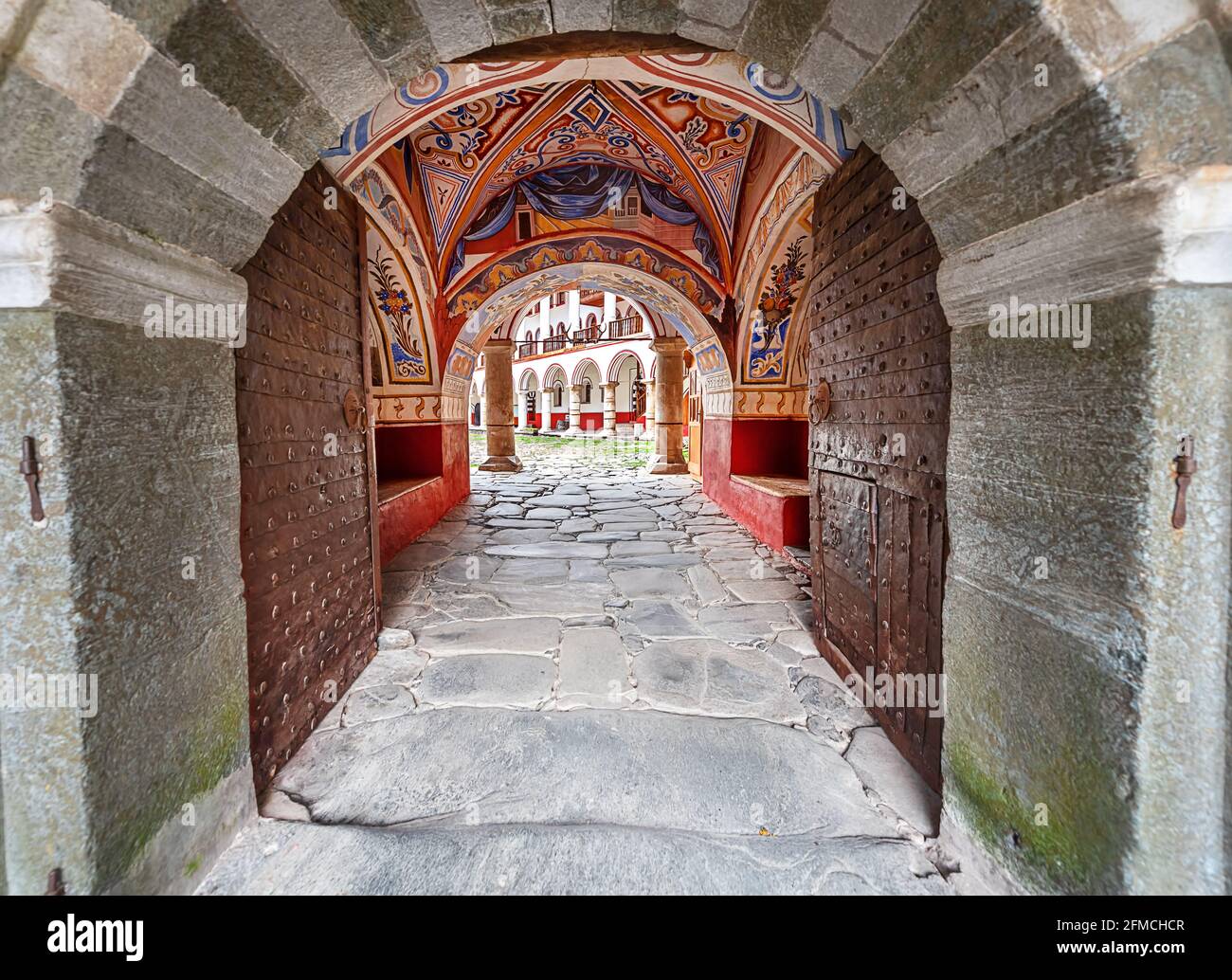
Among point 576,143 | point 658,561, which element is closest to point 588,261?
point 576,143

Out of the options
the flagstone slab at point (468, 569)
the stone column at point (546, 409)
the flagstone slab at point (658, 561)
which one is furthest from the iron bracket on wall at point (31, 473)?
the stone column at point (546, 409)

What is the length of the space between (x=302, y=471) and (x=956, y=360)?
2325mm

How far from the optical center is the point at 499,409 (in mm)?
11461

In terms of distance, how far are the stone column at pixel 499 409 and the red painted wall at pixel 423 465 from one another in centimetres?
378

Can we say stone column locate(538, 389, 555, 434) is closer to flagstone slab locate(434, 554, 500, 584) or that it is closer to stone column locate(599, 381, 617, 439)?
stone column locate(599, 381, 617, 439)

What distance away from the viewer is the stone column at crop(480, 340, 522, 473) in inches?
445

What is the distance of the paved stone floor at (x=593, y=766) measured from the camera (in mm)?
1410

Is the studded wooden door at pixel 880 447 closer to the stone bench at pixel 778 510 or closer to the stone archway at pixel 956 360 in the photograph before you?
the stone archway at pixel 956 360

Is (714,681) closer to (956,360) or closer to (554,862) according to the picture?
(554,862)

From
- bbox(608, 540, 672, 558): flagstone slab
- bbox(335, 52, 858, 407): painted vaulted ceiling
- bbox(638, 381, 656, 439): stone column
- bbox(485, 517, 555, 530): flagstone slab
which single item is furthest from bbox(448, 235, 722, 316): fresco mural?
bbox(638, 381, 656, 439): stone column

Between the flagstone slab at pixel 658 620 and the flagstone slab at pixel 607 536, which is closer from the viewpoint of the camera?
the flagstone slab at pixel 658 620

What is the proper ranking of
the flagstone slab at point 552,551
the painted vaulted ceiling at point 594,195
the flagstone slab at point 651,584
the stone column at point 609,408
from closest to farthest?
the painted vaulted ceiling at point 594,195
the flagstone slab at point 651,584
the flagstone slab at point 552,551
the stone column at point 609,408
